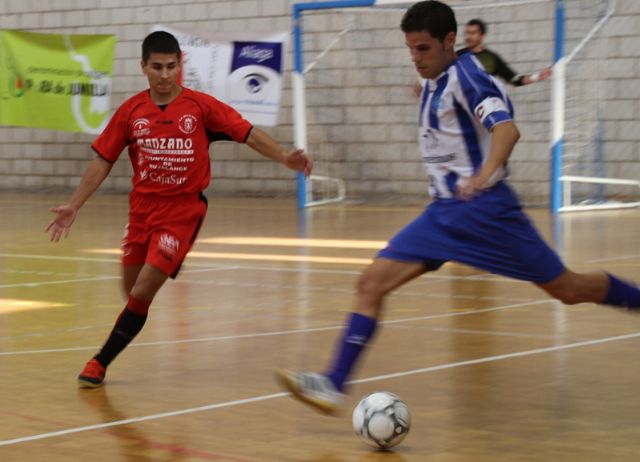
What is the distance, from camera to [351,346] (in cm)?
481

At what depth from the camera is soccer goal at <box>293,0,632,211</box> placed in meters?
16.4

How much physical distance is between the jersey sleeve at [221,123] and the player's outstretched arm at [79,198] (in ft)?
1.73

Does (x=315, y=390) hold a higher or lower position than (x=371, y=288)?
lower

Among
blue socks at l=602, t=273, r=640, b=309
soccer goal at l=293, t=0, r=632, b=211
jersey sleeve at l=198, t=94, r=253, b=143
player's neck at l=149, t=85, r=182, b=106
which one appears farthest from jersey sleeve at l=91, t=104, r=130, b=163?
soccer goal at l=293, t=0, r=632, b=211

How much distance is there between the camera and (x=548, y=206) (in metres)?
16.7

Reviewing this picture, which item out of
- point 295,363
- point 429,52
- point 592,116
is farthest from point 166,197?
point 592,116

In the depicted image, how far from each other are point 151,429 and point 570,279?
5.80ft

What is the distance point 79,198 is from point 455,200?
6.43ft

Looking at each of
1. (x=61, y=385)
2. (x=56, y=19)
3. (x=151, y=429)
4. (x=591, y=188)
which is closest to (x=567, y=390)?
(x=151, y=429)

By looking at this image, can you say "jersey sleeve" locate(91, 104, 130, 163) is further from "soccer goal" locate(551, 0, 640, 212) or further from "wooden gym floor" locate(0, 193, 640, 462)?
"soccer goal" locate(551, 0, 640, 212)

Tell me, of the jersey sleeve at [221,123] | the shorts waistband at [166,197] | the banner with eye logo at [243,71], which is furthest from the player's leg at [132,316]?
the banner with eye logo at [243,71]

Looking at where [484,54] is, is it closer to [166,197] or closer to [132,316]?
[166,197]

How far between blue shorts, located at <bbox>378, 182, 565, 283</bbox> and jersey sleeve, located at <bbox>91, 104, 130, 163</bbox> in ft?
5.59

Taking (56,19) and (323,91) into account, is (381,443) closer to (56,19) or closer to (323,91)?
(323,91)
